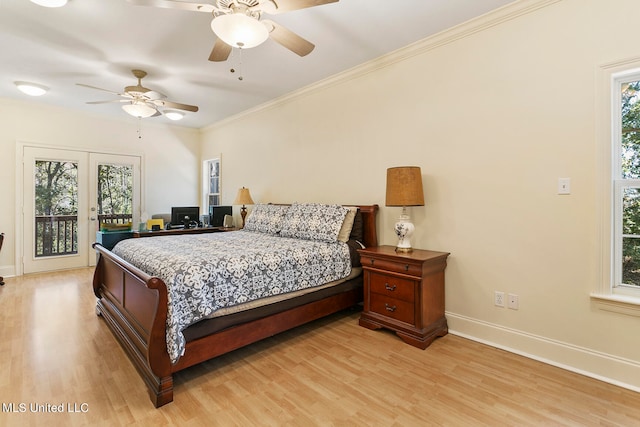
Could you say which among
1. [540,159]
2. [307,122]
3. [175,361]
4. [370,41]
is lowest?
[175,361]

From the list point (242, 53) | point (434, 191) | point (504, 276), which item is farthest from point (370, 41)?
point (504, 276)

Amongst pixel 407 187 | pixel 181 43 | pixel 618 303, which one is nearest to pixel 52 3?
pixel 181 43

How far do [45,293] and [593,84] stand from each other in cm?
576

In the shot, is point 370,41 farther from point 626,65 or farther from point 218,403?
point 218,403

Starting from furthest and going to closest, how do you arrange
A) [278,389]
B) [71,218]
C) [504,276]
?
[71,218], [504,276], [278,389]

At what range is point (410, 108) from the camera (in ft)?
9.76

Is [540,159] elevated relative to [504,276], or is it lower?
elevated

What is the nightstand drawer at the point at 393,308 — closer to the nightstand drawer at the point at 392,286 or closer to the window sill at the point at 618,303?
the nightstand drawer at the point at 392,286

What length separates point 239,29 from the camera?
1.78 meters

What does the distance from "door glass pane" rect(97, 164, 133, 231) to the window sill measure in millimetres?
6410

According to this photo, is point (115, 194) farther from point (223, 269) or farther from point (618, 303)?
point (618, 303)

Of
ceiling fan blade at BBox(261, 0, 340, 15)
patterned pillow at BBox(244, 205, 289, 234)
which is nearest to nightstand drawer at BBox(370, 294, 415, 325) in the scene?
patterned pillow at BBox(244, 205, 289, 234)

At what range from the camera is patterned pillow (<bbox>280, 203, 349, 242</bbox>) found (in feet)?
10.3

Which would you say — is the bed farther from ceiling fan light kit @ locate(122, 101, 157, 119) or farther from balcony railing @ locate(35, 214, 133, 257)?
balcony railing @ locate(35, 214, 133, 257)
